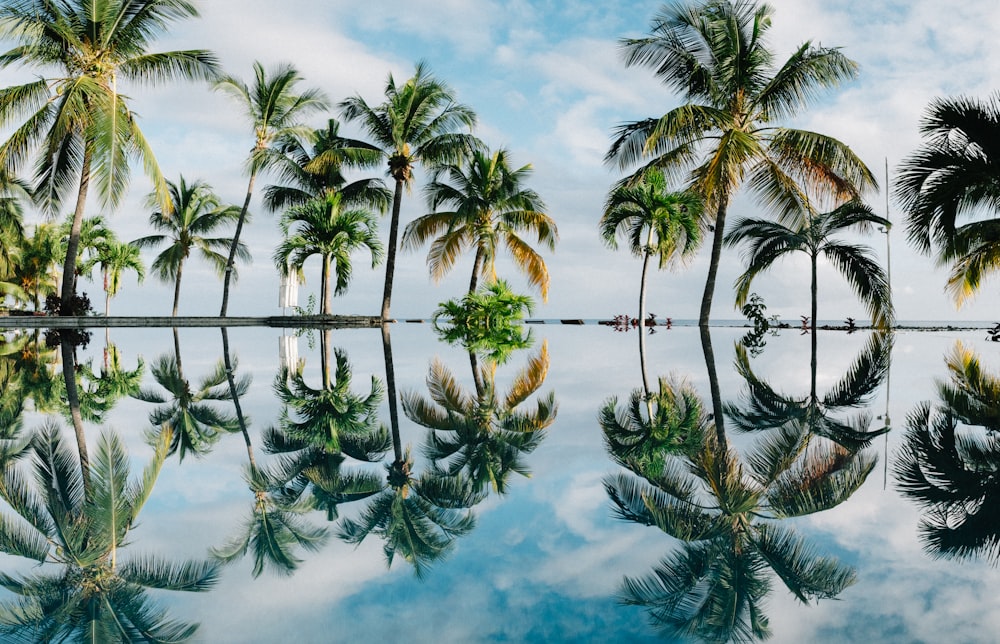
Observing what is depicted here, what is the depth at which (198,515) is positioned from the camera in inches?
120

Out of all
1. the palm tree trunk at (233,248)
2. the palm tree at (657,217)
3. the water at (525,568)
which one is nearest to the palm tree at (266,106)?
the palm tree trunk at (233,248)

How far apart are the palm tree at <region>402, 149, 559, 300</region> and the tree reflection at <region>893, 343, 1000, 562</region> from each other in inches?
726

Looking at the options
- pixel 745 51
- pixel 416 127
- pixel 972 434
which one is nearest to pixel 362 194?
pixel 416 127

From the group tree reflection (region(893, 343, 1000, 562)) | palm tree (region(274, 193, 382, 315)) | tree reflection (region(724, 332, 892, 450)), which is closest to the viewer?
tree reflection (region(893, 343, 1000, 562))

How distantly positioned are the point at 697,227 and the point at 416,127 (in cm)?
953

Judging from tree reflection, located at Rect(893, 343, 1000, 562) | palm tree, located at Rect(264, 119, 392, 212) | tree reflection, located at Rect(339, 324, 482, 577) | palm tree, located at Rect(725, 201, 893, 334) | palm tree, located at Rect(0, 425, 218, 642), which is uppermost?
palm tree, located at Rect(264, 119, 392, 212)

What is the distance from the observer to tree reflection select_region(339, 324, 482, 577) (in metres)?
2.60

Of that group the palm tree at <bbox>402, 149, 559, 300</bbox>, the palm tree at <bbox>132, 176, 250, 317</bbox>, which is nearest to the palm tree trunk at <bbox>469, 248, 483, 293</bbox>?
the palm tree at <bbox>402, 149, 559, 300</bbox>

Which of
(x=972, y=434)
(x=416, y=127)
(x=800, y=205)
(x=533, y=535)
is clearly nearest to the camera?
(x=533, y=535)

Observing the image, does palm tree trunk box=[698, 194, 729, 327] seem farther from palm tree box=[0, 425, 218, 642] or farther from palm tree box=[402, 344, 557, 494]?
palm tree box=[0, 425, 218, 642]

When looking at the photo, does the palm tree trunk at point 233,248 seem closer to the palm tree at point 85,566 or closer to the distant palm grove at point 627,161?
the distant palm grove at point 627,161

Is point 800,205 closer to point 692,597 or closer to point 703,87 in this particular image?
point 703,87

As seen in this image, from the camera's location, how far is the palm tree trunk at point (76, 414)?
3779 millimetres

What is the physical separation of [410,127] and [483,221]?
3.87 m
